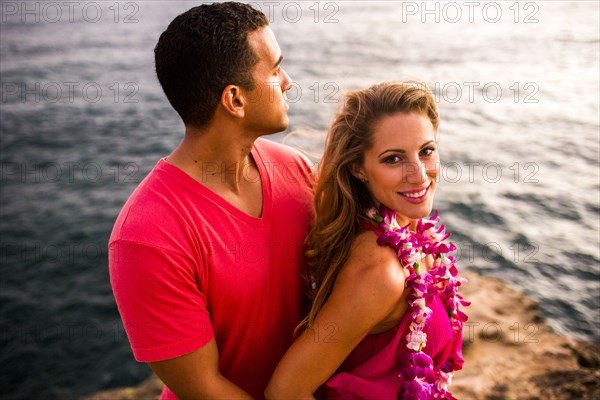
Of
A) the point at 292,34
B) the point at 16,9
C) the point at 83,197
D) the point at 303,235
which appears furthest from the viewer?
the point at 16,9

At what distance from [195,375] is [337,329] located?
61cm

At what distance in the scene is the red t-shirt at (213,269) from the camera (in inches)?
85.0

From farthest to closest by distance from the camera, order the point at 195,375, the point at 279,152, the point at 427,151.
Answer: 1. the point at 279,152
2. the point at 427,151
3. the point at 195,375

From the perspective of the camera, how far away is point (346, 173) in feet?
8.92

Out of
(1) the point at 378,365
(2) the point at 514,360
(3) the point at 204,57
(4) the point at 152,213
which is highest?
(3) the point at 204,57

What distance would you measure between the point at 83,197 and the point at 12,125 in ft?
11.5

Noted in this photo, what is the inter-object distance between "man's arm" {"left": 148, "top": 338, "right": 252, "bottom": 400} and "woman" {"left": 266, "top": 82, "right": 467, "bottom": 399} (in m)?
0.23

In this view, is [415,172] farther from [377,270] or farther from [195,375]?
[195,375]

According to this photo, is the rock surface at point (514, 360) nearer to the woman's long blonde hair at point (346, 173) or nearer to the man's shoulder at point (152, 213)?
the woman's long blonde hair at point (346, 173)

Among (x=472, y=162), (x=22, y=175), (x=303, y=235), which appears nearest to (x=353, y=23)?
(x=472, y=162)

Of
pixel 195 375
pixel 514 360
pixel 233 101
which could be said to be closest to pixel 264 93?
pixel 233 101

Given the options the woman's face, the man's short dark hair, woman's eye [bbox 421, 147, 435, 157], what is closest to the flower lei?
the woman's face

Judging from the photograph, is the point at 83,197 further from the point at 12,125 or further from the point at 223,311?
the point at 223,311

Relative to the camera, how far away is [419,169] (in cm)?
253
